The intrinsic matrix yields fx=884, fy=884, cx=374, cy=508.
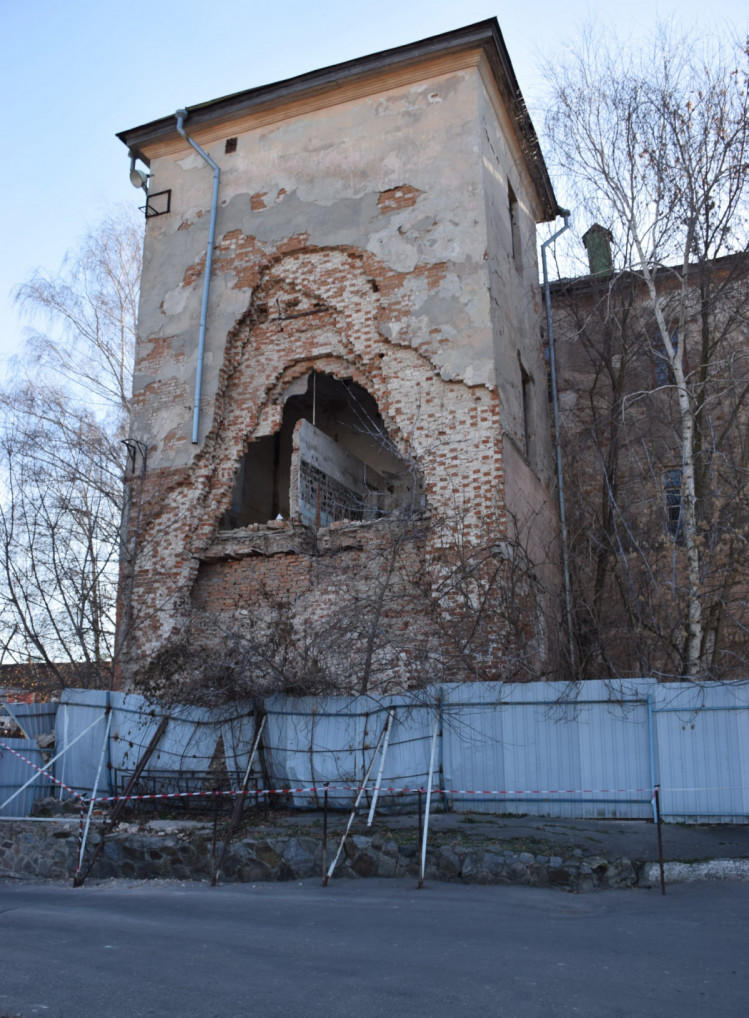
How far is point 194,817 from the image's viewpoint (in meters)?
10.6

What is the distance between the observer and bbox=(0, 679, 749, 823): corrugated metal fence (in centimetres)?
948

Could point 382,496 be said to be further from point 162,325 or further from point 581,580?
point 162,325

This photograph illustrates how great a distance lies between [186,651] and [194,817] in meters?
3.53

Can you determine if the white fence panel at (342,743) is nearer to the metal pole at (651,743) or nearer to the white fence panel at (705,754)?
the metal pole at (651,743)

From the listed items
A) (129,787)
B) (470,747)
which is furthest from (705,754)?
(129,787)

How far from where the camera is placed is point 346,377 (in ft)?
47.4

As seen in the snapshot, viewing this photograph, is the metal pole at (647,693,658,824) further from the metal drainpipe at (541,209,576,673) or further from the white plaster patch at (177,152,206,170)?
the white plaster patch at (177,152,206,170)

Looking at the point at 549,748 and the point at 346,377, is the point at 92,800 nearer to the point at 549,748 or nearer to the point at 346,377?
the point at 549,748

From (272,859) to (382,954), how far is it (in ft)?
12.5

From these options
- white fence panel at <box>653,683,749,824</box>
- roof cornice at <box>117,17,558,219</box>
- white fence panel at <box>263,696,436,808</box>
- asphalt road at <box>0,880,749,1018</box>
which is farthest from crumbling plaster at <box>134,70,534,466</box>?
asphalt road at <box>0,880,749,1018</box>

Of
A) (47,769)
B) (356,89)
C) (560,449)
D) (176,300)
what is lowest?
(47,769)

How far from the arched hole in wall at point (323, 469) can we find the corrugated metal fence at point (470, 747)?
11.7ft

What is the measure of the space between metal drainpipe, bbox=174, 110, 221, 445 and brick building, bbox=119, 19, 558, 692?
0.05 metres

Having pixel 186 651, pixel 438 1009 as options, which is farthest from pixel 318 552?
pixel 438 1009
